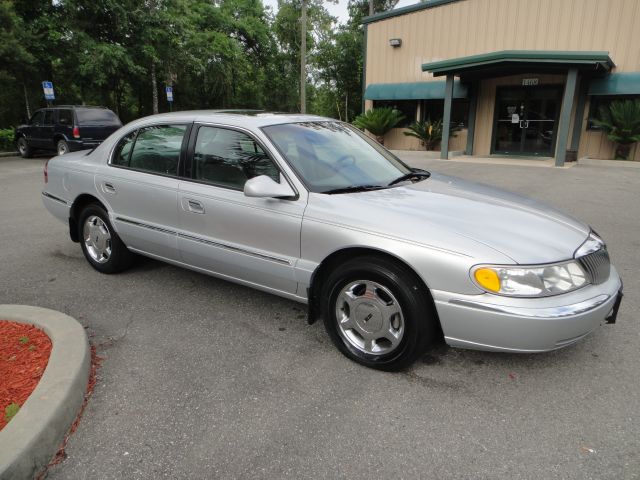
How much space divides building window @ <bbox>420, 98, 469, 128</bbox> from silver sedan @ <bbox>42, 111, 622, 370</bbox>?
17.0 m

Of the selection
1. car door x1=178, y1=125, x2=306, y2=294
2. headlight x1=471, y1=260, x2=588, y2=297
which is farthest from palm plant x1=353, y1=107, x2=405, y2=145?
headlight x1=471, y1=260, x2=588, y2=297

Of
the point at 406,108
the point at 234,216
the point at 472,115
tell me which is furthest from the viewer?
the point at 406,108

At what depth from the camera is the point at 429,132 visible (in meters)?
20.2

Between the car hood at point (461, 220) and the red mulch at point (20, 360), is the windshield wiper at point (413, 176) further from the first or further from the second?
the red mulch at point (20, 360)

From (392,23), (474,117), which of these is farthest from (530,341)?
(392,23)

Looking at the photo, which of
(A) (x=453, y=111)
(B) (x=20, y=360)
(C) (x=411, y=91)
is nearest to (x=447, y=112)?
(A) (x=453, y=111)

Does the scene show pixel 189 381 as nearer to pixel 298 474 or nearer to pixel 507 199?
pixel 298 474

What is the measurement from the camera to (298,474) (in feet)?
7.19

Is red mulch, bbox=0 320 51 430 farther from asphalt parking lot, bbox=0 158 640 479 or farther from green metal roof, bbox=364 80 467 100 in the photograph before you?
green metal roof, bbox=364 80 467 100

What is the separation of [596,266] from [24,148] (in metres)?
19.3

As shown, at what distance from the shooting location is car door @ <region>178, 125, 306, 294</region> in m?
3.32

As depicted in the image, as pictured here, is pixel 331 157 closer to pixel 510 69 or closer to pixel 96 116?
pixel 96 116

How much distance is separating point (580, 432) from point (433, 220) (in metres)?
1.36

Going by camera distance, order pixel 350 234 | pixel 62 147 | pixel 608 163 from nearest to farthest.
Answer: pixel 350 234 < pixel 62 147 < pixel 608 163
